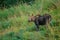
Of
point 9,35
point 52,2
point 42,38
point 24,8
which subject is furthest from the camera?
point 24,8

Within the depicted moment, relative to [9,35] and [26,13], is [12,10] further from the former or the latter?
[9,35]

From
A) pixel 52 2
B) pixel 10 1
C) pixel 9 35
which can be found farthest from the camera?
pixel 10 1

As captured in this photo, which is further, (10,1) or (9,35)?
A: (10,1)

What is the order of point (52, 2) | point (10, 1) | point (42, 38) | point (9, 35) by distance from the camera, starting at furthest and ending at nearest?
point (10, 1), point (52, 2), point (9, 35), point (42, 38)

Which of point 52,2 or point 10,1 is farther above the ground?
point 52,2

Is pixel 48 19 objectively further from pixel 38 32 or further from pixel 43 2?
pixel 43 2

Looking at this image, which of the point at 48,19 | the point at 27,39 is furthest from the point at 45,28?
the point at 27,39

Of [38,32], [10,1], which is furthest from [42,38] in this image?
[10,1]

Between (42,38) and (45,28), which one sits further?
(45,28)

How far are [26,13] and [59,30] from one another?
309cm

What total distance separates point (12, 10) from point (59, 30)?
4.88 metres

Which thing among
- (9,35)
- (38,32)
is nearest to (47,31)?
(38,32)

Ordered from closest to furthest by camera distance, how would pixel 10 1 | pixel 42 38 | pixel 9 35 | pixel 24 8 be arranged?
1. pixel 42 38
2. pixel 9 35
3. pixel 24 8
4. pixel 10 1

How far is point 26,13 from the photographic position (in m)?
10.6
